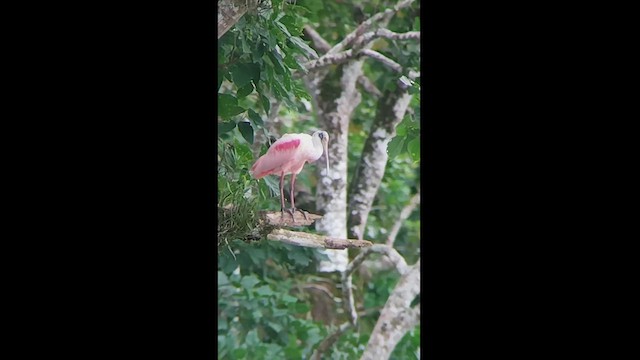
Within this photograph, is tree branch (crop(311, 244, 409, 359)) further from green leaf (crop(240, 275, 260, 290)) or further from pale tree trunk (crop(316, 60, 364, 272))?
green leaf (crop(240, 275, 260, 290))

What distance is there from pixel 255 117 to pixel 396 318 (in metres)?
0.56

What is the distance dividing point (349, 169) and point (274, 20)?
387mm

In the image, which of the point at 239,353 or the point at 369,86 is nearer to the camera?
the point at 239,353

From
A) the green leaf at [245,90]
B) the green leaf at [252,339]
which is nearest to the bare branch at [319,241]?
the green leaf at [252,339]

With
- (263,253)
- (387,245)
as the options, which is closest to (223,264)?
(263,253)

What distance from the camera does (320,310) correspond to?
213 cm

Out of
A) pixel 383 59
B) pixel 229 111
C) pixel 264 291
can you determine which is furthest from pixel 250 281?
pixel 383 59

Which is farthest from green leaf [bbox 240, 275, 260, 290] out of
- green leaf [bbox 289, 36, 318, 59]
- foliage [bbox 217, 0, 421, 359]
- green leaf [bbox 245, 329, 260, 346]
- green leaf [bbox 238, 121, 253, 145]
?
green leaf [bbox 289, 36, 318, 59]

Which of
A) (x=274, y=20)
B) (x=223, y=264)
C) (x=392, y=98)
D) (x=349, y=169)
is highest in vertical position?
(x=274, y=20)

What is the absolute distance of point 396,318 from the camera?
2109 mm

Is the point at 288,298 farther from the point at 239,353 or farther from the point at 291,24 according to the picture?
the point at 291,24

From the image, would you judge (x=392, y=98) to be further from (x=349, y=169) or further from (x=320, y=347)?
(x=320, y=347)

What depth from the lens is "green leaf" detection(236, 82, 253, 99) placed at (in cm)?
212

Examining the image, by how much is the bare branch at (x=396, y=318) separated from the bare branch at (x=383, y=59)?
453 millimetres
